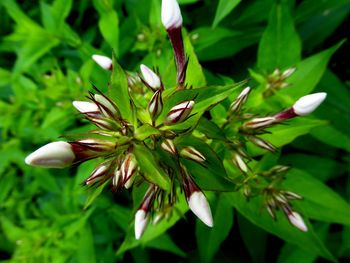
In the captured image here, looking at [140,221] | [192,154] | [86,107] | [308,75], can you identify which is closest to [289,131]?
[308,75]

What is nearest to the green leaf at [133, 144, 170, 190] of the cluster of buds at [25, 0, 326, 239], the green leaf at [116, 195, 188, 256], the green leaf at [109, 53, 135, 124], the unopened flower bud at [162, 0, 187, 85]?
the cluster of buds at [25, 0, 326, 239]

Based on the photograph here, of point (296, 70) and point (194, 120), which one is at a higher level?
point (296, 70)

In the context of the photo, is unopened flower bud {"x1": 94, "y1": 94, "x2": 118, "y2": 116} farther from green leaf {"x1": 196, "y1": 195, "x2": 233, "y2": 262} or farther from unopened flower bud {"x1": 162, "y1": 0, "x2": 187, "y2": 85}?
green leaf {"x1": 196, "y1": 195, "x2": 233, "y2": 262}

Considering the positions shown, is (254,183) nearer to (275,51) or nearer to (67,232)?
(275,51)

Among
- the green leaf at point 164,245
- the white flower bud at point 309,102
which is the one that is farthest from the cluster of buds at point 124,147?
the green leaf at point 164,245

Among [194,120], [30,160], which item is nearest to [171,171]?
[194,120]

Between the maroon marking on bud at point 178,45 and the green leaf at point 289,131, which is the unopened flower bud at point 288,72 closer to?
the green leaf at point 289,131

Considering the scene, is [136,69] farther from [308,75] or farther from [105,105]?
[105,105]
